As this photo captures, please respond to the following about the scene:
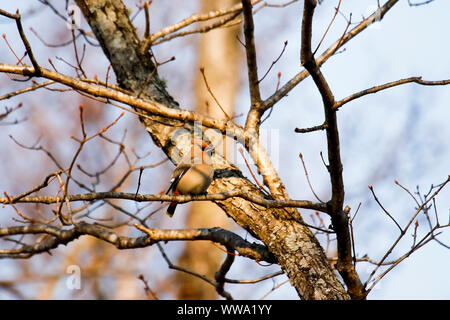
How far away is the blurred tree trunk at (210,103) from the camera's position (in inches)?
288

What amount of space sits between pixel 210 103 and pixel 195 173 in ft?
14.7

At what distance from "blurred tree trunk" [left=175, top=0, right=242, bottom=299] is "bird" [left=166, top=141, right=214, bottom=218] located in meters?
3.43

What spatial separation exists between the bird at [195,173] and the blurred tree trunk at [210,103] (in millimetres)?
3435

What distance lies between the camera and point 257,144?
3.52 meters

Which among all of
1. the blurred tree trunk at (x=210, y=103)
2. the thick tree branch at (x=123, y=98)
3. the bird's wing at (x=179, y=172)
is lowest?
the bird's wing at (x=179, y=172)

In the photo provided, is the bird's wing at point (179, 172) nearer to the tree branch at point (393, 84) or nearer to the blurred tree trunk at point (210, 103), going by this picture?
the tree branch at point (393, 84)

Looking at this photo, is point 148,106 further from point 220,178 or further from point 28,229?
point 28,229

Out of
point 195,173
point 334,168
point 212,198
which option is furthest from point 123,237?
point 334,168

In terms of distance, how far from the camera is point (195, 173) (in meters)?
3.59

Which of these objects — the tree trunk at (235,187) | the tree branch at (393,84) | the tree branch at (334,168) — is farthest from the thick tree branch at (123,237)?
the tree branch at (393,84)

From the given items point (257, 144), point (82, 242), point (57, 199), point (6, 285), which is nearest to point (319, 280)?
point (257, 144)

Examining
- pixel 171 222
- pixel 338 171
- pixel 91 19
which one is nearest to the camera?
pixel 338 171

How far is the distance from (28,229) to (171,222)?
20.2 feet

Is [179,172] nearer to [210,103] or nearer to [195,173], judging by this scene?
[195,173]
